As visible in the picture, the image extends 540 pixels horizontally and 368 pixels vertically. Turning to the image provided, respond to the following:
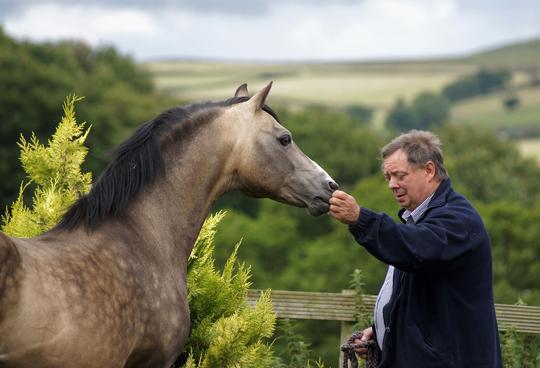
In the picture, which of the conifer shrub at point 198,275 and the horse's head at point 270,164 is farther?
the conifer shrub at point 198,275

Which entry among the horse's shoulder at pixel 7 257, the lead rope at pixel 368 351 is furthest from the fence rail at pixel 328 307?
the horse's shoulder at pixel 7 257

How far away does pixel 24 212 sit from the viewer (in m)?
6.79

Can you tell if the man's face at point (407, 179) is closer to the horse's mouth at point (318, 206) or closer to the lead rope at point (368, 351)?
the horse's mouth at point (318, 206)

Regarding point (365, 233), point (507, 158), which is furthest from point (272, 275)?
point (365, 233)

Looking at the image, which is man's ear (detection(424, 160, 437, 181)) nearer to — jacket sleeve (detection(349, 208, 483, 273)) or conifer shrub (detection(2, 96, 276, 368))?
jacket sleeve (detection(349, 208, 483, 273))

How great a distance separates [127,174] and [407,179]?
1735mm

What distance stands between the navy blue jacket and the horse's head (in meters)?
0.81

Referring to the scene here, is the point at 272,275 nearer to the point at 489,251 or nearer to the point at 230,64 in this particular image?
the point at 489,251

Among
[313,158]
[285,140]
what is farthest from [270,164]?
[313,158]

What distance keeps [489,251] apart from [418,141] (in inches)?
31.7

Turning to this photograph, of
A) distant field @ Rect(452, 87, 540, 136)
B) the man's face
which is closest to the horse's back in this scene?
the man's face

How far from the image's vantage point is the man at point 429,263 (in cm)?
550

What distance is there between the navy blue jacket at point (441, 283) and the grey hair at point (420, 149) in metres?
0.22

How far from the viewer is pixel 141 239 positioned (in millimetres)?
5809
